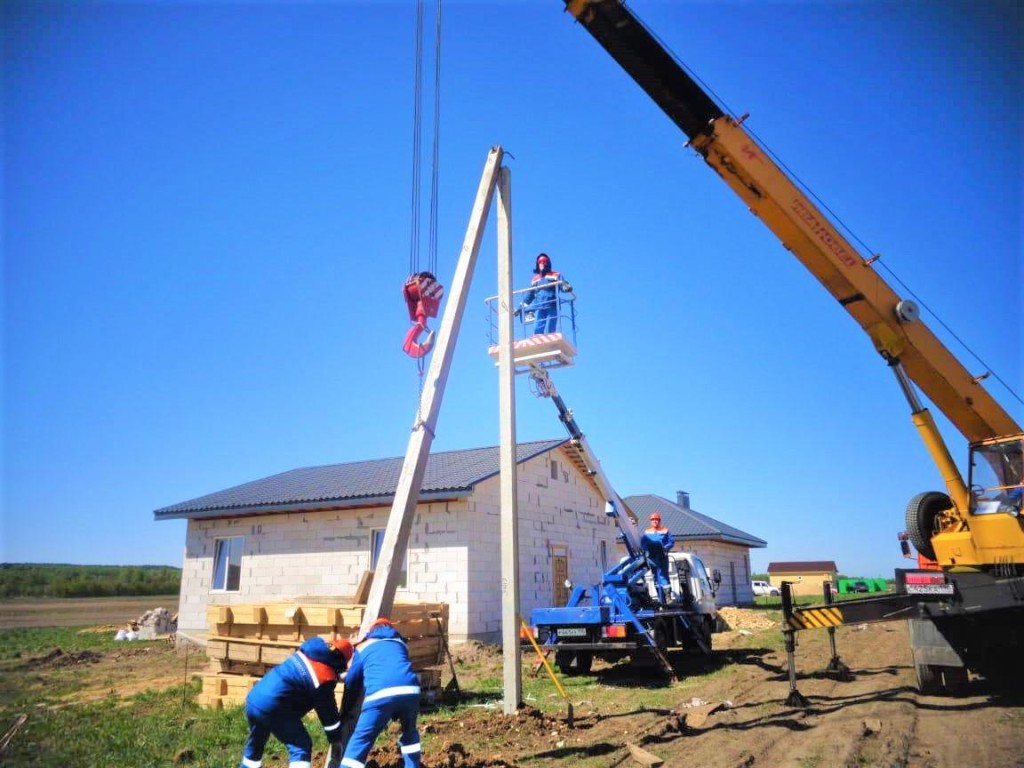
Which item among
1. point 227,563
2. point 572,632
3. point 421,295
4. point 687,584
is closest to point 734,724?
point 572,632

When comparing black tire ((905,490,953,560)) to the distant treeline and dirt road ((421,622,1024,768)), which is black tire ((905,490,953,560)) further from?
the distant treeline

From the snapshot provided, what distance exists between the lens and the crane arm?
29.5ft

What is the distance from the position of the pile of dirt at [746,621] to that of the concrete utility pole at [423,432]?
Result: 1774 centimetres

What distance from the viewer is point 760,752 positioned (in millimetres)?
6516

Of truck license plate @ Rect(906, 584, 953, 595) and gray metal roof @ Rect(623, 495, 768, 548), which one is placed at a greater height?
gray metal roof @ Rect(623, 495, 768, 548)

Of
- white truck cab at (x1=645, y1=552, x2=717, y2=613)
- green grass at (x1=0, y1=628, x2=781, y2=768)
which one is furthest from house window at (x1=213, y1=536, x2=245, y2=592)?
white truck cab at (x1=645, y1=552, x2=717, y2=613)

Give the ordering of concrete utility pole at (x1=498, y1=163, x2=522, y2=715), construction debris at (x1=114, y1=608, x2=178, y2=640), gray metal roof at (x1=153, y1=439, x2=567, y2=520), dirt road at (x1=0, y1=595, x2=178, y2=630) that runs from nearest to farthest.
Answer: concrete utility pole at (x1=498, y1=163, x2=522, y2=715)
gray metal roof at (x1=153, y1=439, x2=567, y2=520)
construction debris at (x1=114, y1=608, x2=178, y2=640)
dirt road at (x1=0, y1=595, x2=178, y2=630)

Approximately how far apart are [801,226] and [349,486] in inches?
542

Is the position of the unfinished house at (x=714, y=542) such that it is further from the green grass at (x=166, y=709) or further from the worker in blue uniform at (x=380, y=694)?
the worker in blue uniform at (x=380, y=694)

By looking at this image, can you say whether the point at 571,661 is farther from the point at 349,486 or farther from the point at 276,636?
the point at 349,486

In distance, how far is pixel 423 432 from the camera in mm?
7121

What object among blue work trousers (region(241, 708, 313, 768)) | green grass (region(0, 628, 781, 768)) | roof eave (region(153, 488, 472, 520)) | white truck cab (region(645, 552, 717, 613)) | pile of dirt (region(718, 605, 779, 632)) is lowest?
pile of dirt (region(718, 605, 779, 632))

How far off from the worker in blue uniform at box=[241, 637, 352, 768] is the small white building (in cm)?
914

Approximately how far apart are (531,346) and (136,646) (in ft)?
55.1
